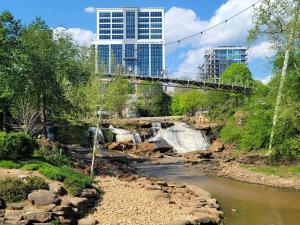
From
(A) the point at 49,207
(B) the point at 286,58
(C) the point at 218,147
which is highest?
(B) the point at 286,58

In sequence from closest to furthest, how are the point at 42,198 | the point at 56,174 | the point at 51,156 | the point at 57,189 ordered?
the point at 42,198 < the point at 57,189 < the point at 56,174 < the point at 51,156

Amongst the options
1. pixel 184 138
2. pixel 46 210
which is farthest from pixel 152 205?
pixel 184 138

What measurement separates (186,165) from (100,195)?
22912mm

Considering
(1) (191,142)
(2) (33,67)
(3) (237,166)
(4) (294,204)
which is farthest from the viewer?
(1) (191,142)

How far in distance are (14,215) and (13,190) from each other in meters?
1.86

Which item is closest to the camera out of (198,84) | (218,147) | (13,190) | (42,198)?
(42,198)

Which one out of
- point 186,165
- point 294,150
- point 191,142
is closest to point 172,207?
point 294,150

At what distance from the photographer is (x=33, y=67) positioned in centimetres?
3569

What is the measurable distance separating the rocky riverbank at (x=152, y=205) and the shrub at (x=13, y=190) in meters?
2.69

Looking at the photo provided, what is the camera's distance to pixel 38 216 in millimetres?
16109

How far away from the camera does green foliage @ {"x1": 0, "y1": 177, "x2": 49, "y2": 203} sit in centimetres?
1775

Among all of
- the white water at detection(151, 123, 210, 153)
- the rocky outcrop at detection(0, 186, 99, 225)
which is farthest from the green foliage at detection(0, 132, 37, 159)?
the white water at detection(151, 123, 210, 153)

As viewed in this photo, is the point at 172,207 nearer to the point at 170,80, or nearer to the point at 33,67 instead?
the point at 33,67

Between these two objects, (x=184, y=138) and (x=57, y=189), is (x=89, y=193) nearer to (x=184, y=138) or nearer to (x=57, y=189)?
(x=57, y=189)
